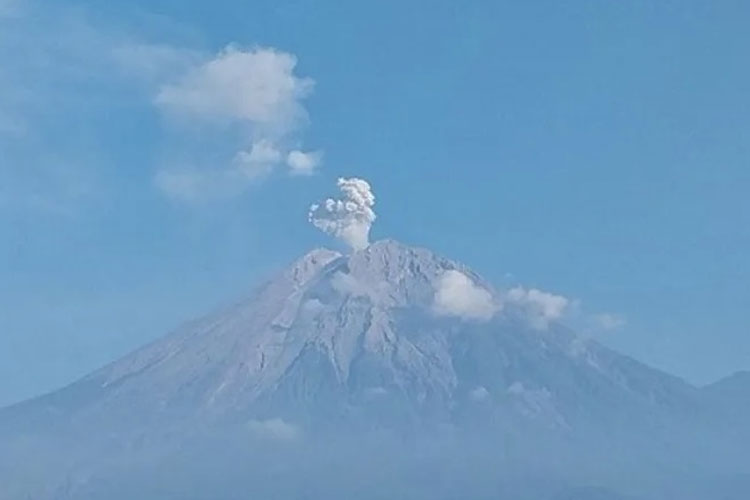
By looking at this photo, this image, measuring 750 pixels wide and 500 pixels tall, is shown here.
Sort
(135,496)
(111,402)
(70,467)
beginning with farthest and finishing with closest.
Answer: (111,402)
(70,467)
(135,496)

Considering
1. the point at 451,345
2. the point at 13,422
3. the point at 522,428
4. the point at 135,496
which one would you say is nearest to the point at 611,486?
the point at 522,428

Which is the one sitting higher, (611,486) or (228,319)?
(228,319)

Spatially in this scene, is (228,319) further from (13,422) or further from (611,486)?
(611,486)

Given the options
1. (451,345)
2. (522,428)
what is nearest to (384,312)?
(451,345)

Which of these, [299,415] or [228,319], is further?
[228,319]

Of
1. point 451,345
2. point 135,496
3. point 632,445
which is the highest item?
point 451,345

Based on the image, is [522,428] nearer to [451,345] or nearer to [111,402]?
[451,345]

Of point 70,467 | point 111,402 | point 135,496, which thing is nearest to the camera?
point 135,496
